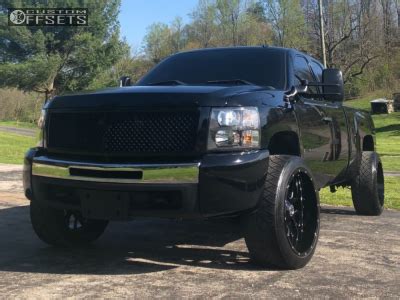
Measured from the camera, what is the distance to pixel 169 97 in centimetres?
395

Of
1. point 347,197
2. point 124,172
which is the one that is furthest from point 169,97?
point 347,197

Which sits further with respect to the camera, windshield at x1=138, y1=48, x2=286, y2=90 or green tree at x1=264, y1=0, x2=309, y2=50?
green tree at x1=264, y1=0, x2=309, y2=50

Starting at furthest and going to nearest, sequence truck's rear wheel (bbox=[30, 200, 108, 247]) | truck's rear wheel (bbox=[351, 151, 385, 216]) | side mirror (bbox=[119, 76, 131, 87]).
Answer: truck's rear wheel (bbox=[351, 151, 385, 216]) < side mirror (bbox=[119, 76, 131, 87]) < truck's rear wheel (bbox=[30, 200, 108, 247])

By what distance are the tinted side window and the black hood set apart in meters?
1.21

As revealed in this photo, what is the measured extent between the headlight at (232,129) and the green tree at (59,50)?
36.8 metres

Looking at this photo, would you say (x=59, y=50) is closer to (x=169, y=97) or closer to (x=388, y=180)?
(x=388, y=180)

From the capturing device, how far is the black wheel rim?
429cm

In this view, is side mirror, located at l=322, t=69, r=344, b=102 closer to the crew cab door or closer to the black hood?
the crew cab door

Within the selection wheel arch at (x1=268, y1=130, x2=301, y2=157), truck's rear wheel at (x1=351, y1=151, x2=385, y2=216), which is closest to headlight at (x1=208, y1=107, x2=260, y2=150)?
wheel arch at (x1=268, y1=130, x2=301, y2=157)

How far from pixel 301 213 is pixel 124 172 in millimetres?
1529

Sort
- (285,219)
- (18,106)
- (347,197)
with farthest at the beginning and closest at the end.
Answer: (18,106) → (347,197) → (285,219)

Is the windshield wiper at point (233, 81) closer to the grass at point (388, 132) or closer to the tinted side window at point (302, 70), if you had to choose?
the tinted side window at point (302, 70)

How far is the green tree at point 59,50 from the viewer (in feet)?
127

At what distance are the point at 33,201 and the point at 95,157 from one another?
931mm
